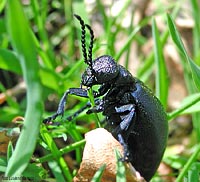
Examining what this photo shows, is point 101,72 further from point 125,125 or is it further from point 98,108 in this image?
point 125,125

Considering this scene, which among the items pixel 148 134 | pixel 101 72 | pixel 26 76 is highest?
pixel 26 76

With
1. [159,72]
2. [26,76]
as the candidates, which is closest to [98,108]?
[159,72]

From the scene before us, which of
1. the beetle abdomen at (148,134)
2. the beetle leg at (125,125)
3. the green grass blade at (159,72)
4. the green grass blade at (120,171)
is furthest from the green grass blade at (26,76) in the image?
the green grass blade at (159,72)

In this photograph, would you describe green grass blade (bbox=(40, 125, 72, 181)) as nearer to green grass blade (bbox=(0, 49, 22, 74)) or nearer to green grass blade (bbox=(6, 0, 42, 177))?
green grass blade (bbox=(6, 0, 42, 177))

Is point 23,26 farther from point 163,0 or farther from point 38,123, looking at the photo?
point 163,0

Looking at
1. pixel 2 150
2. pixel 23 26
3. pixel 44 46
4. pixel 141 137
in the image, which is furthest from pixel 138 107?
pixel 44 46

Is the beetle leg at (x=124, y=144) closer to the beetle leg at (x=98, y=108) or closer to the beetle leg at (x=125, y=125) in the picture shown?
the beetle leg at (x=125, y=125)

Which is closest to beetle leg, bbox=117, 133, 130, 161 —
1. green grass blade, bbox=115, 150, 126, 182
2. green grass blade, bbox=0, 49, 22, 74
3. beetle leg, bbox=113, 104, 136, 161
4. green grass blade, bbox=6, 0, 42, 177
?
beetle leg, bbox=113, 104, 136, 161
